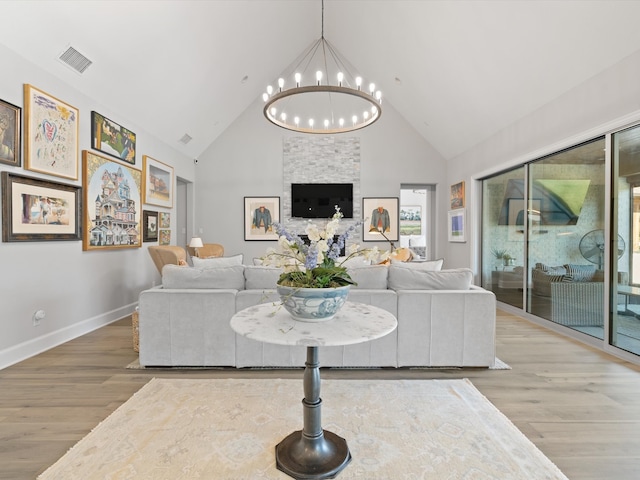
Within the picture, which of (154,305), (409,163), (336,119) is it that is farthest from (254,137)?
(154,305)

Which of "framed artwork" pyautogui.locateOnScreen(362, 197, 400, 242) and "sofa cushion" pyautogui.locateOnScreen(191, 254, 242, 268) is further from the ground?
"framed artwork" pyautogui.locateOnScreen(362, 197, 400, 242)

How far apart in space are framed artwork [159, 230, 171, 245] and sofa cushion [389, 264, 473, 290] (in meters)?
4.40

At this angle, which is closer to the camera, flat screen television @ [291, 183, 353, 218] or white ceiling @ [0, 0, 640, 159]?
white ceiling @ [0, 0, 640, 159]

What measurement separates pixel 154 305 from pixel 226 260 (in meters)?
0.81

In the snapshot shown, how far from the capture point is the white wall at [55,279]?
2826 millimetres

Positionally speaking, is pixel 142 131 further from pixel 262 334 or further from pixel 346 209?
pixel 262 334

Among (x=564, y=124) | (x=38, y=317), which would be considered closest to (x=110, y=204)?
(x=38, y=317)

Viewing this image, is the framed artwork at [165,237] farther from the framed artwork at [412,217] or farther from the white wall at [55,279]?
the framed artwork at [412,217]

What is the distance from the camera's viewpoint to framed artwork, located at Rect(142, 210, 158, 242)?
16.6 feet

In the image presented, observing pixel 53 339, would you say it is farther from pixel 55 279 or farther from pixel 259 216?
pixel 259 216

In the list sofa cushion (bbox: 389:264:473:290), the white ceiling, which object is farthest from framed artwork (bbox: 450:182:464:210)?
sofa cushion (bbox: 389:264:473:290)

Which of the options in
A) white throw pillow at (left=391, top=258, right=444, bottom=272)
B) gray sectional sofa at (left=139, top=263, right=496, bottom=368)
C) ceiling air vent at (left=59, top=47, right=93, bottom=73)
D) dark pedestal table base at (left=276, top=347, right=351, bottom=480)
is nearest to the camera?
dark pedestal table base at (left=276, top=347, right=351, bottom=480)

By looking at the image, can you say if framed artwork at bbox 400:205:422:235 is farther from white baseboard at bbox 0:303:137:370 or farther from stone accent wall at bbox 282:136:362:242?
white baseboard at bbox 0:303:137:370

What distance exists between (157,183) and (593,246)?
5958 mm
